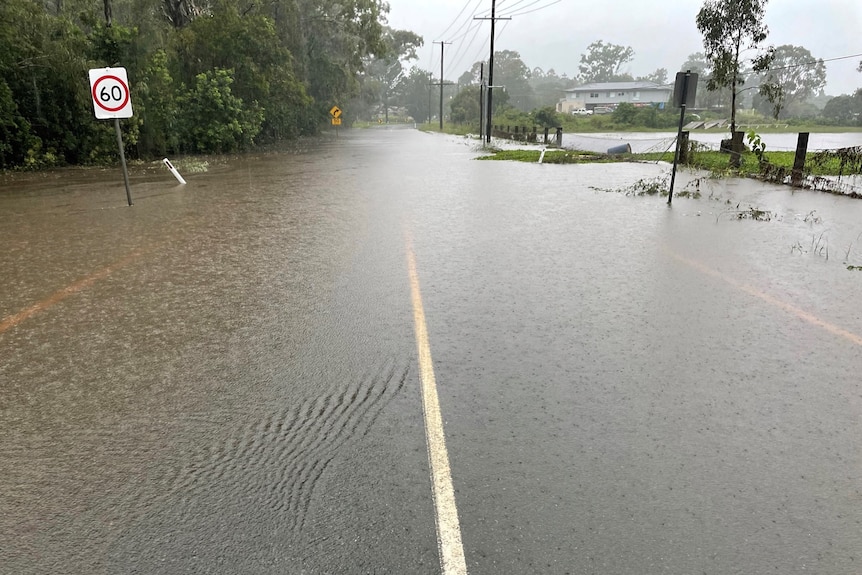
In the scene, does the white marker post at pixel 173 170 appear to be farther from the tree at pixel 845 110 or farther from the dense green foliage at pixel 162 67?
the tree at pixel 845 110

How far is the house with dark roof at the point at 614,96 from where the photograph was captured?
10875cm

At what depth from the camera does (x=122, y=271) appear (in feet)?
24.3

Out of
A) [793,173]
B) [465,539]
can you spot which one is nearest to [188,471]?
[465,539]

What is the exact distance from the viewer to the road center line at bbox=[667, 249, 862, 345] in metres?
5.33

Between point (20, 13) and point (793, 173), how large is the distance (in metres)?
23.3

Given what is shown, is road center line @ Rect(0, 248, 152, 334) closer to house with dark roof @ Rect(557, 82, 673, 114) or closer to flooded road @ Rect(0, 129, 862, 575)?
flooded road @ Rect(0, 129, 862, 575)

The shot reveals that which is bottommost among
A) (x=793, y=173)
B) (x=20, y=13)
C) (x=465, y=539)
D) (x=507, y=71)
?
(x=465, y=539)

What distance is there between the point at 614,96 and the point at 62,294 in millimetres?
118106

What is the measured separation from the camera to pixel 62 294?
652cm

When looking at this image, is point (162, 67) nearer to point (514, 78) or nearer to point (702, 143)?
point (702, 143)

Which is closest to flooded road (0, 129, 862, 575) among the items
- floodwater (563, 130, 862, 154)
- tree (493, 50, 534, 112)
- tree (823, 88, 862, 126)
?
floodwater (563, 130, 862, 154)

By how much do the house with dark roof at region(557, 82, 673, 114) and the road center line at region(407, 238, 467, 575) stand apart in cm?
10913

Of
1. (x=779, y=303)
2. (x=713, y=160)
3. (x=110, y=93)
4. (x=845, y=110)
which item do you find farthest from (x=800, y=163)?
(x=845, y=110)

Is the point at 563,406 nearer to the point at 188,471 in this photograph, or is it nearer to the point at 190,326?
the point at 188,471
